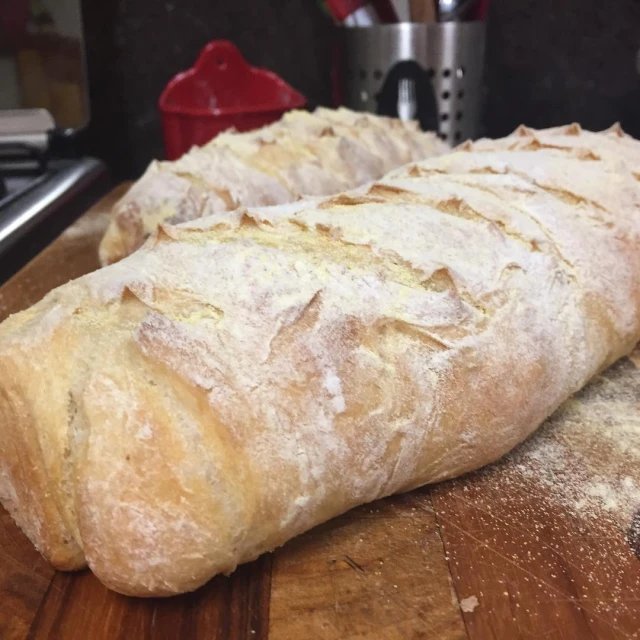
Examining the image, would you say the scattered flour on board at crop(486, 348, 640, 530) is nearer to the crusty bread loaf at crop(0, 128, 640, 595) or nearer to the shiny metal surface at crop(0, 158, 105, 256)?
the crusty bread loaf at crop(0, 128, 640, 595)

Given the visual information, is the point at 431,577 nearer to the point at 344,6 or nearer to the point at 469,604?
the point at 469,604

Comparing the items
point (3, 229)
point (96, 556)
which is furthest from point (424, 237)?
point (3, 229)

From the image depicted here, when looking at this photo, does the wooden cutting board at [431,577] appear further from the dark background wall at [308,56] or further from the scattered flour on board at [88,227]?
the dark background wall at [308,56]

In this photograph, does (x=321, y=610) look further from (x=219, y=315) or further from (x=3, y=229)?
(x=3, y=229)

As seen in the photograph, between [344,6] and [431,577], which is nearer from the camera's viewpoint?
[431,577]

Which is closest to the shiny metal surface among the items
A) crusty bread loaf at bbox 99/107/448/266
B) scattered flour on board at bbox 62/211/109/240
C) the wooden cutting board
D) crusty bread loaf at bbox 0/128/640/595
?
scattered flour on board at bbox 62/211/109/240

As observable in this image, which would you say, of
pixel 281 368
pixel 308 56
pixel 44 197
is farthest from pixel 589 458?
pixel 308 56
